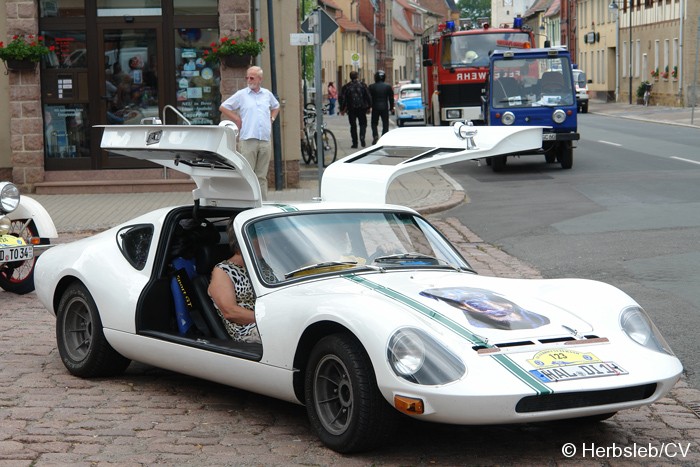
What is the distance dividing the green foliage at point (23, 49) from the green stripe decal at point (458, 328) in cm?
1497

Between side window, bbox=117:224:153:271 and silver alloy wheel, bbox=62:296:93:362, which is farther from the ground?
side window, bbox=117:224:153:271

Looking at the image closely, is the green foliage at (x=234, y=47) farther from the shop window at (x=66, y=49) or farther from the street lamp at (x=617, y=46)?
the street lamp at (x=617, y=46)

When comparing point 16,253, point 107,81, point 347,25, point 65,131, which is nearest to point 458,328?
point 16,253

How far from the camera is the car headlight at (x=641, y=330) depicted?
227 inches

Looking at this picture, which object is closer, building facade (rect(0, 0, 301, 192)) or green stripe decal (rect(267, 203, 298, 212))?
green stripe decal (rect(267, 203, 298, 212))

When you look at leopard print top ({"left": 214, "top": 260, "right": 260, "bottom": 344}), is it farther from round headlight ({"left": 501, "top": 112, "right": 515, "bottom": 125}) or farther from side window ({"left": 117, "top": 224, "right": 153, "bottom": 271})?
round headlight ({"left": 501, "top": 112, "right": 515, "bottom": 125})

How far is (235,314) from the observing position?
680cm

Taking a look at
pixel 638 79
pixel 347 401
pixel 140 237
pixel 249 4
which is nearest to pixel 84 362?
pixel 140 237

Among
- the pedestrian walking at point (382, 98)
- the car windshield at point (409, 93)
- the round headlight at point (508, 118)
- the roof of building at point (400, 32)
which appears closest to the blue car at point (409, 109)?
the car windshield at point (409, 93)

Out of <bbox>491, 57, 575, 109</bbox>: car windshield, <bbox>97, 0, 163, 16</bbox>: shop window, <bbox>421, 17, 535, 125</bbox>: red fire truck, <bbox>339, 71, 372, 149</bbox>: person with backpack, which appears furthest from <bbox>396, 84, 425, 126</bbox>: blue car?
<bbox>97, 0, 163, 16</bbox>: shop window

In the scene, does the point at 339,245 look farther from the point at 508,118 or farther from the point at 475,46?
the point at 475,46

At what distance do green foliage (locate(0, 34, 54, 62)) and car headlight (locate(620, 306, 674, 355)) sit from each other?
51.4ft

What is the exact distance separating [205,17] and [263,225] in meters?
14.3

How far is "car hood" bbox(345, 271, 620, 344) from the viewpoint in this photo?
218 inches
